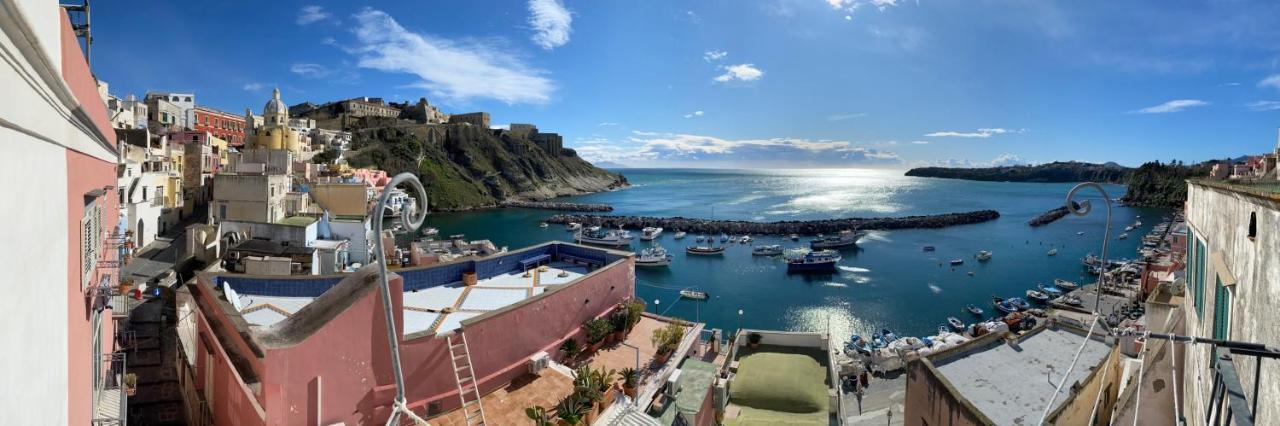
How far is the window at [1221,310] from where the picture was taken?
13.1ft

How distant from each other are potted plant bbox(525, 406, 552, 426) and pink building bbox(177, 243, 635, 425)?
0.96 m

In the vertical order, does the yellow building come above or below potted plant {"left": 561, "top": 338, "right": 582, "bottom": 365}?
above

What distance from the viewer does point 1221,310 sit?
14.0ft

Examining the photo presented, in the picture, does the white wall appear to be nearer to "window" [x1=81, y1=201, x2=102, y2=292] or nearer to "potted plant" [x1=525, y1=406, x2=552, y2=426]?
"window" [x1=81, y1=201, x2=102, y2=292]

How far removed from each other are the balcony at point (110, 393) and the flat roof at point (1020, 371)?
9.05 metres

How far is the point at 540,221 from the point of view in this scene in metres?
59.8

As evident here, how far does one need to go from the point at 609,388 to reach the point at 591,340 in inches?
74.8

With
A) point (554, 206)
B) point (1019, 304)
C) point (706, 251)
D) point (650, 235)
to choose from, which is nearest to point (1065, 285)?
point (1019, 304)

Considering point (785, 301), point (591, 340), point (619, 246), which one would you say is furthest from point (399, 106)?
point (591, 340)

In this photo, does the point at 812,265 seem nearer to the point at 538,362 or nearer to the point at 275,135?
the point at 538,362

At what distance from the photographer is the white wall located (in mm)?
2080

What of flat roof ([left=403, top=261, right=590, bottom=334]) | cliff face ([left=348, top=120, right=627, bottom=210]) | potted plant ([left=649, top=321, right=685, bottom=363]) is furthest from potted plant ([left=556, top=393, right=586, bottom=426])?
cliff face ([left=348, top=120, right=627, bottom=210])

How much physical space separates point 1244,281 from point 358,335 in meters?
7.47

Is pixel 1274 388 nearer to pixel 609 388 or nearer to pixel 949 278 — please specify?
pixel 609 388
